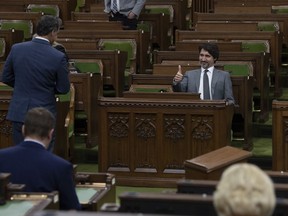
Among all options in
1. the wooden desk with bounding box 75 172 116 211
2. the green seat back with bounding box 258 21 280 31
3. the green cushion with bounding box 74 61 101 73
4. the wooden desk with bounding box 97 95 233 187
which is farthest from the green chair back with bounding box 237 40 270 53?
the wooden desk with bounding box 75 172 116 211

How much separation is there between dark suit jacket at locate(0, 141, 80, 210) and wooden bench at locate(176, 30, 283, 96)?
4.09 m

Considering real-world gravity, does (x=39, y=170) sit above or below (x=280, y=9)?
below

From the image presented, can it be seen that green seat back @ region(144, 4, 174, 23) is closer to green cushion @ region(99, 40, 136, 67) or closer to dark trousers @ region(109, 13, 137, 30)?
dark trousers @ region(109, 13, 137, 30)

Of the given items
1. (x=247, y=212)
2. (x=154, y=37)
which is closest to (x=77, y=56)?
(x=154, y=37)

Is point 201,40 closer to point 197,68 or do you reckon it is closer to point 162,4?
point 197,68

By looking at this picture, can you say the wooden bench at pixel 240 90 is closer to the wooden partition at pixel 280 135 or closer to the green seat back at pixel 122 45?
the wooden partition at pixel 280 135

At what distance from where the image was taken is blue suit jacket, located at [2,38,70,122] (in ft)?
14.9

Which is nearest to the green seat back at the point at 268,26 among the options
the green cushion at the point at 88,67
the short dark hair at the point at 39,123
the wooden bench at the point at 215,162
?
the green cushion at the point at 88,67

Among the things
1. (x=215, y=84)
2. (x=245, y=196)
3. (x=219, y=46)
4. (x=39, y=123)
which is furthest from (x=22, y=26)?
(x=245, y=196)

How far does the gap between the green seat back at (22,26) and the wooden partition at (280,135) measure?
3.36m

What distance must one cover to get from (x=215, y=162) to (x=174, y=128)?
3.81ft

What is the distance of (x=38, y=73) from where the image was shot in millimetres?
4543

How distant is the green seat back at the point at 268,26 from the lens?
25.6 feet

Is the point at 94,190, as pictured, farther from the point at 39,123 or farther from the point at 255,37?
the point at 255,37
